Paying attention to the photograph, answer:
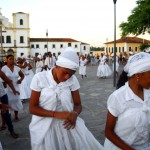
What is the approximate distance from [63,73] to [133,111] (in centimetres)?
92

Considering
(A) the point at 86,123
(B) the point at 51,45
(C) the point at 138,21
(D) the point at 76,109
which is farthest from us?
(B) the point at 51,45

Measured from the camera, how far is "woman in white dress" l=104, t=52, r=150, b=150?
2389 millimetres

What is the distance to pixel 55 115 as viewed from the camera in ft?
10.00

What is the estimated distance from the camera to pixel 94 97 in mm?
11008

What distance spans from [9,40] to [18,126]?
7691 centimetres

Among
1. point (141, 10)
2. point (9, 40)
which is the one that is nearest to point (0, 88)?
point (141, 10)

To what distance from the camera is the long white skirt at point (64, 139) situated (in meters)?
3.15

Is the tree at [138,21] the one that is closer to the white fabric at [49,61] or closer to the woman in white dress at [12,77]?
the white fabric at [49,61]

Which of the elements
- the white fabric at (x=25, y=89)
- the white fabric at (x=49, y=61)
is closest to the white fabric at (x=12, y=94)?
the white fabric at (x=25, y=89)

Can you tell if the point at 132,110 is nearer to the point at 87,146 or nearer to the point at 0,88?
the point at 87,146

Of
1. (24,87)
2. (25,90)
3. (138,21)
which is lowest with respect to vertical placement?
(25,90)

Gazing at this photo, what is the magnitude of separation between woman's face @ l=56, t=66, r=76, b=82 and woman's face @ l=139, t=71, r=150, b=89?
2.72ft

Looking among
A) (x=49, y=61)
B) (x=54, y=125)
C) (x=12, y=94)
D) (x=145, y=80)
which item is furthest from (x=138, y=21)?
(x=145, y=80)

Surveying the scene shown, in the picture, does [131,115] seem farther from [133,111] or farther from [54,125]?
[54,125]
